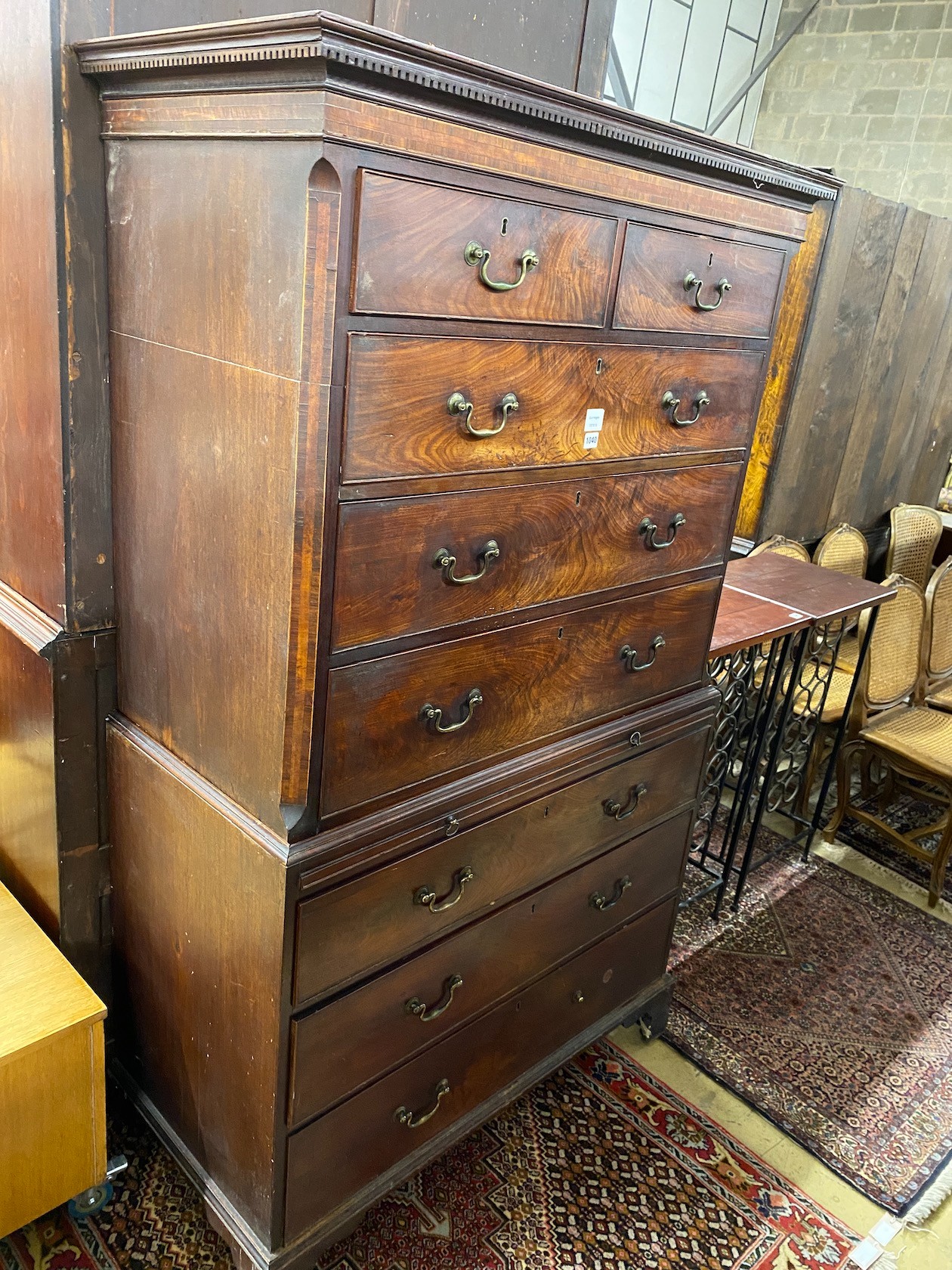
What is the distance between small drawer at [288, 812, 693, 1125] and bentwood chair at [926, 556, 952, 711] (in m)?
1.68

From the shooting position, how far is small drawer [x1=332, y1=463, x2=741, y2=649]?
4.21 ft

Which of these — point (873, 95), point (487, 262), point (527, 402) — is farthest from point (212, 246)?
point (873, 95)

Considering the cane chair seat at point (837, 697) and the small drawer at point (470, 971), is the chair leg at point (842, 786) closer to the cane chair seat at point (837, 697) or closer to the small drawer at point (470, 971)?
the cane chair seat at point (837, 697)

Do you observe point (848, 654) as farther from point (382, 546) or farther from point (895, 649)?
point (382, 546)

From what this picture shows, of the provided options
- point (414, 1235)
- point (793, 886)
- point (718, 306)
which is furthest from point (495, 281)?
point (793, 886)

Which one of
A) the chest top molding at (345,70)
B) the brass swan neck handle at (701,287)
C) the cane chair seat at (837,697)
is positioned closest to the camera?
the chest top molding at (345,70)

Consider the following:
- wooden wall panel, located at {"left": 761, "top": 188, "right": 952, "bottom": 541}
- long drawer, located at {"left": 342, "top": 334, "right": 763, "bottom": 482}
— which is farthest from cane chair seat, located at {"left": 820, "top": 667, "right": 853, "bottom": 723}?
long drawer, located at {"left": 342, "top": 334, "right": 763, "bottom": 482}

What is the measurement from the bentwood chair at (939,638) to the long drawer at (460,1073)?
174 centimetres

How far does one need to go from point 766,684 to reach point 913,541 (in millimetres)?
2336

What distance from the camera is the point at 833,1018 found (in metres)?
2.56

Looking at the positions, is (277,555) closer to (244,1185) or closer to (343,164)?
(343,164)

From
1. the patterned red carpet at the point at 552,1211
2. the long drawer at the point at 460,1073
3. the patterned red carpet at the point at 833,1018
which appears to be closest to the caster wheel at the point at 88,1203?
Answer: the patterned red carpet at the point at 552,1211

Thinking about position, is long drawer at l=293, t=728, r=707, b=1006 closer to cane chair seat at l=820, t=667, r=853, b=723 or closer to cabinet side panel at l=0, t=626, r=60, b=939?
cabinet side panel at l=0, t=626, r=60, b=939

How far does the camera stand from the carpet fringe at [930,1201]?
201 centimetres
